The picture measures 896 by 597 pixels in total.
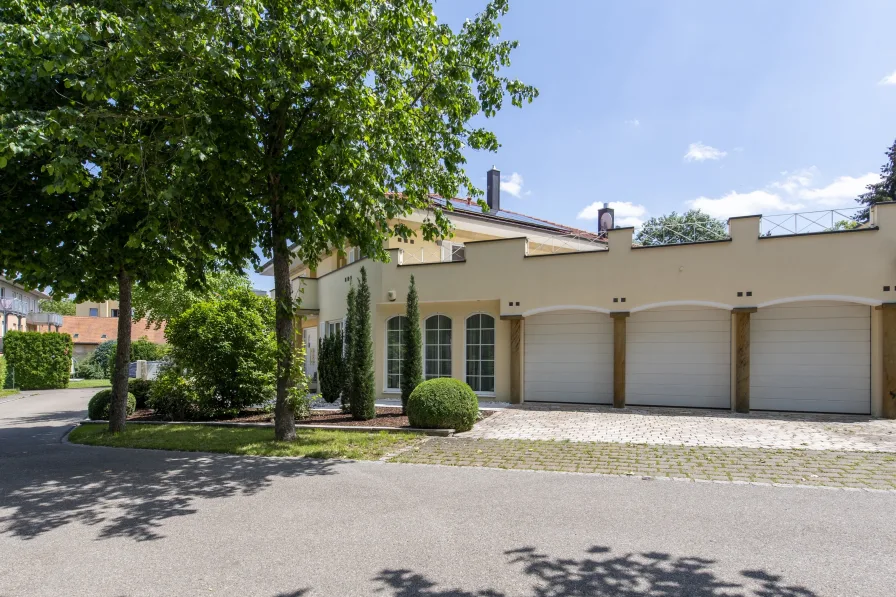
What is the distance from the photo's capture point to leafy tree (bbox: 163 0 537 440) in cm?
841

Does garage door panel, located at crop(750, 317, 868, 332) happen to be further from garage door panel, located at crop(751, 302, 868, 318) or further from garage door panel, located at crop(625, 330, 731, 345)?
garage door panel, located at crop(625, 330, 731, 345)

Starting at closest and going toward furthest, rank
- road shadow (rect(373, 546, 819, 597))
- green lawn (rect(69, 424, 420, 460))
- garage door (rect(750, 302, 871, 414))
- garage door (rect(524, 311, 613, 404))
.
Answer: road shadow (rect(373, 546, 819, 597)), green lawn (rect(69, 424, 420, 460)), garage door (rect(750, 302, 871, 414)), garage door (rect(524, 311, 613, 404))

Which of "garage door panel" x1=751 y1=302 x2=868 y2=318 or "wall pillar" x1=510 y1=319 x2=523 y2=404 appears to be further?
"wall pillar" x1=510 y1=319 x2=523 y2=404

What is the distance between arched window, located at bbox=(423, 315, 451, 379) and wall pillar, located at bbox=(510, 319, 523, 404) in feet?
6.66

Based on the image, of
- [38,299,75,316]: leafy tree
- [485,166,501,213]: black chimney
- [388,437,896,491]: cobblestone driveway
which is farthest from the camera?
[38,299,75,316]: leafy tree

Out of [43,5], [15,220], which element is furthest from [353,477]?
[43,5]

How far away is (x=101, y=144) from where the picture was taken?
877 cm

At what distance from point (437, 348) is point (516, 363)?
2557mm

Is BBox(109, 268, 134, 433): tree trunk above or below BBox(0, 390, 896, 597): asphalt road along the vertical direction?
above

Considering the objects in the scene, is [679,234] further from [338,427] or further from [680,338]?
[338,427]

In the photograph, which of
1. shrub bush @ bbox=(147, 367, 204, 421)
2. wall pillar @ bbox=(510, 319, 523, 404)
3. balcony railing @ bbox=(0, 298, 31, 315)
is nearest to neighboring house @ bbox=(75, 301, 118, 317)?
balcony railing @ bbox=(0, 298, 31, 315)

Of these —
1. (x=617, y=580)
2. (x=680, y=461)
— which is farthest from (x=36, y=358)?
(x=617, y=580)

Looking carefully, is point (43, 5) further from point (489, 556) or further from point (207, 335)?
point (489, 556)

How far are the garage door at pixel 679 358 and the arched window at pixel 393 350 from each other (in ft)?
21.8
